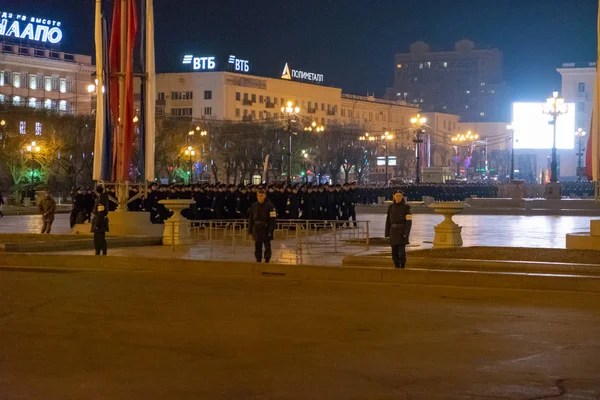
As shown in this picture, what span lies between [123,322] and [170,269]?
24.4ft

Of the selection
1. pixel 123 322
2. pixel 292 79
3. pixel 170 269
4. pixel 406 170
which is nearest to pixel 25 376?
pixel 123 322

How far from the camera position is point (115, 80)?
84.8ft

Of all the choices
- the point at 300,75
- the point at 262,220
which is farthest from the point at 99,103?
the point at 300,75

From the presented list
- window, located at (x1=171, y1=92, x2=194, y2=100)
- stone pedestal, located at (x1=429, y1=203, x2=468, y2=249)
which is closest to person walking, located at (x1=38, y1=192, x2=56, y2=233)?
stone pedestal, located at (x1=429, y1=203, x2=468, y2=249)

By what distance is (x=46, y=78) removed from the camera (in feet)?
349

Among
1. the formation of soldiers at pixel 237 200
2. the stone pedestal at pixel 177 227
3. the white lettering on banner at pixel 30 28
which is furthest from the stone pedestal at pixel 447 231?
the white lettering on banner at pixel 30 28

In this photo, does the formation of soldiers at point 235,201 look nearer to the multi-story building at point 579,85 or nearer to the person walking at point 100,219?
the person walking at point 100,219

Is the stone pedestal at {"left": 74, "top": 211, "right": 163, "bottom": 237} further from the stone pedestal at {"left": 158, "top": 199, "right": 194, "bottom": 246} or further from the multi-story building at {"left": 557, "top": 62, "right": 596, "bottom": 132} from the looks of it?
the multi-story building at {"left": 557, "top": 62, "right": 596, "bottom": 132}

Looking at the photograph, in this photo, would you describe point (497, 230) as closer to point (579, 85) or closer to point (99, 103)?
point (99, 103)

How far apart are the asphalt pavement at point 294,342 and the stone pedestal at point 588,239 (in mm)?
4802

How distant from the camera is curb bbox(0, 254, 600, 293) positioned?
16.5 metres

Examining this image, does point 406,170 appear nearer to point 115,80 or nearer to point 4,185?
point 4,185

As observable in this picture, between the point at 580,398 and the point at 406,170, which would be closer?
the point at 580,398

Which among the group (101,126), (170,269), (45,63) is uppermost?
(45,63)
